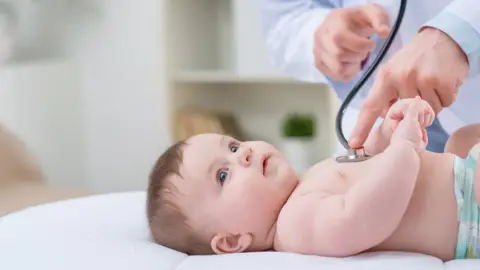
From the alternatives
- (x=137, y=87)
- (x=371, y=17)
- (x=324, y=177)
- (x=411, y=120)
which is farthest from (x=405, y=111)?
(x=137, y=87)

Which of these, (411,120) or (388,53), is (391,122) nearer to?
(411,120)

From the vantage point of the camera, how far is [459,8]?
41.7 inches

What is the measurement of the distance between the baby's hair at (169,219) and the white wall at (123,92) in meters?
1.62

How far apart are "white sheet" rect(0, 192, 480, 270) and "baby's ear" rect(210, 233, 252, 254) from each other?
0.14ft

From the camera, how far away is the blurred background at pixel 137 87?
2484 mm

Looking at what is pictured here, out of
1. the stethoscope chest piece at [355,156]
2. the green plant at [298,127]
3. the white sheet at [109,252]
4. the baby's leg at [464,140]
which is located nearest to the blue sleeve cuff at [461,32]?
the baby's leg at [464,140]

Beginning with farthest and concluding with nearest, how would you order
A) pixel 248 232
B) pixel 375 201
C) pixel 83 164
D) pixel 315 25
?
pixel 83 164 → pixel 315 25 → pixel 248 232 → pixel 375 201

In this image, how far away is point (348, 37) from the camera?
3.85 ft

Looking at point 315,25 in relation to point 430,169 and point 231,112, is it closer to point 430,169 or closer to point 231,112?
point 430,169

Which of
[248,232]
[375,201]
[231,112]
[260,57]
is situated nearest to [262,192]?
[248,232]

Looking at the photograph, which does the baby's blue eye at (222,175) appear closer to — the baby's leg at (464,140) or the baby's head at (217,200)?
the baby's head at (217,200)

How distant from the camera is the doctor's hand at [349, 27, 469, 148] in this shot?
966 millimetres

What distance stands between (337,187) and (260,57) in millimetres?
1597

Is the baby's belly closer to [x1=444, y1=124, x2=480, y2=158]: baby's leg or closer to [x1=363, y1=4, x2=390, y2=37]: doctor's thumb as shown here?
[x1=444, y1=124, x2=480, y2=158]: baby's leg
